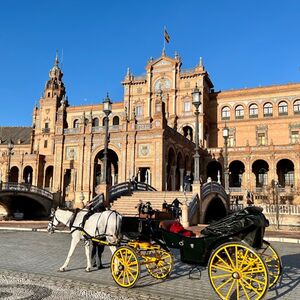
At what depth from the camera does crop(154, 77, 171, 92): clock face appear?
54.8 metres

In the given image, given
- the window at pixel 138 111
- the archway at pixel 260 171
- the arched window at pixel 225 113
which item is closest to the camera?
the archway at pixel 260 171

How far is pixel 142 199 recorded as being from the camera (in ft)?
89.5

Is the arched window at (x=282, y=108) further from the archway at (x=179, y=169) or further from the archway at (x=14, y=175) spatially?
the archway at (x=14, y=175)

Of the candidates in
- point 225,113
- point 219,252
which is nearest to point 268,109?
point 225,113

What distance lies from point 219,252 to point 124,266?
7.26ft

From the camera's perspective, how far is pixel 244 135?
55.5 metres

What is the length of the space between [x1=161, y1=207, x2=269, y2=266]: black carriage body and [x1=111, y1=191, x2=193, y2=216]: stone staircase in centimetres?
1744

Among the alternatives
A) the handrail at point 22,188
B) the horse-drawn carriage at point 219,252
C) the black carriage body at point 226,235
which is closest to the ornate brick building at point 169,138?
the handrail at point 22,188

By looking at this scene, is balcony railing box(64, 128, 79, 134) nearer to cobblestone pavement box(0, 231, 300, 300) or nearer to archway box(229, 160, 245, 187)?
archway box(229, 160, 245, 187)

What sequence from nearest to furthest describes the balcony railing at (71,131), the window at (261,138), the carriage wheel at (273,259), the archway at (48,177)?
the carriage wheel at (273,259), the balcony railing at (71,131), the window at (261,138), the archway at (48,177)

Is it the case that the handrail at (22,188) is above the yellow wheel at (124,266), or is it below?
above

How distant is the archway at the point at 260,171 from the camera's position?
50.2 meters

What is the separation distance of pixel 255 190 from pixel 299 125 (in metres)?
13.2

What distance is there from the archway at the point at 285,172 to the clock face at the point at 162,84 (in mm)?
20383
